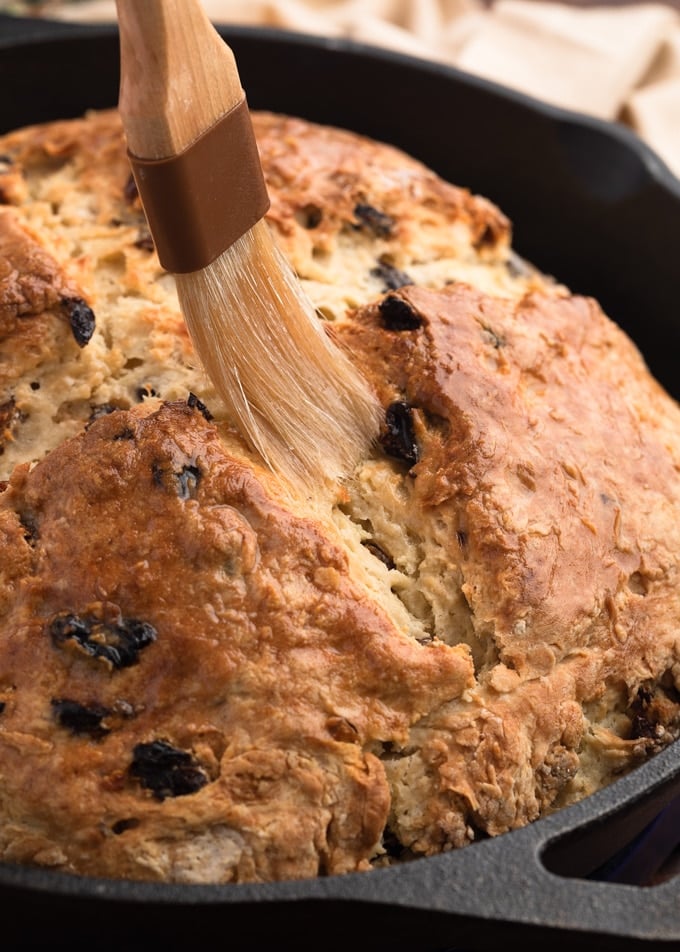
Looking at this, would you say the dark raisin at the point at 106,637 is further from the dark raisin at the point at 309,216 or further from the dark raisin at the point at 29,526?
the dark raisin at the point at 309,216

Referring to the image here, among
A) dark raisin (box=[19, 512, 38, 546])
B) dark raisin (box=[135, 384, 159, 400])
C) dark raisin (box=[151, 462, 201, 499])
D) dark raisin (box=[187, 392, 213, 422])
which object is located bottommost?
dark raisin (box=[19, 512, 38, 546])

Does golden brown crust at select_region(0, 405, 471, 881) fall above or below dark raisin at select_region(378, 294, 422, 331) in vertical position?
below

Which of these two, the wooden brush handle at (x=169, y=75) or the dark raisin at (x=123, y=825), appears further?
the dark raisin at (x=123, y=825)

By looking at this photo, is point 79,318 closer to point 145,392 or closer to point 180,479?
point 145,392

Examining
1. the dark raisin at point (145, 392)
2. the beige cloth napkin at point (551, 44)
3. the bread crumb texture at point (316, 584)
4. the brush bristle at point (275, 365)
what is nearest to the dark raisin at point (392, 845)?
the bread crumb texture at point (316, 584)

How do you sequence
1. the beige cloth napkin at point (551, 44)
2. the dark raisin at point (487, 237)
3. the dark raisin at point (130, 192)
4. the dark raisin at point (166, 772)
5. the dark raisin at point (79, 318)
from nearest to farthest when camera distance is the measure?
the dark raisin at point (166, 772)
the dark raisin at point (79, 318)
the dark raisin at point (130, 192)
the dark raisin at point (487, 237)
the beige cloth napkin at point (551, 44)

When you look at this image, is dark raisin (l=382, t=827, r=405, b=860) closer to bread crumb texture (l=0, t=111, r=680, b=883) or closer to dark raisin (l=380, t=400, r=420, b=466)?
bread crumb texture (l=0, t=111, r=680, b=883)

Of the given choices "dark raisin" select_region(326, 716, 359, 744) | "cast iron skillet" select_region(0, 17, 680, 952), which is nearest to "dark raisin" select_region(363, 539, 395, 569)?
"dark raisin" select_region(326, 716, 359, 744)
